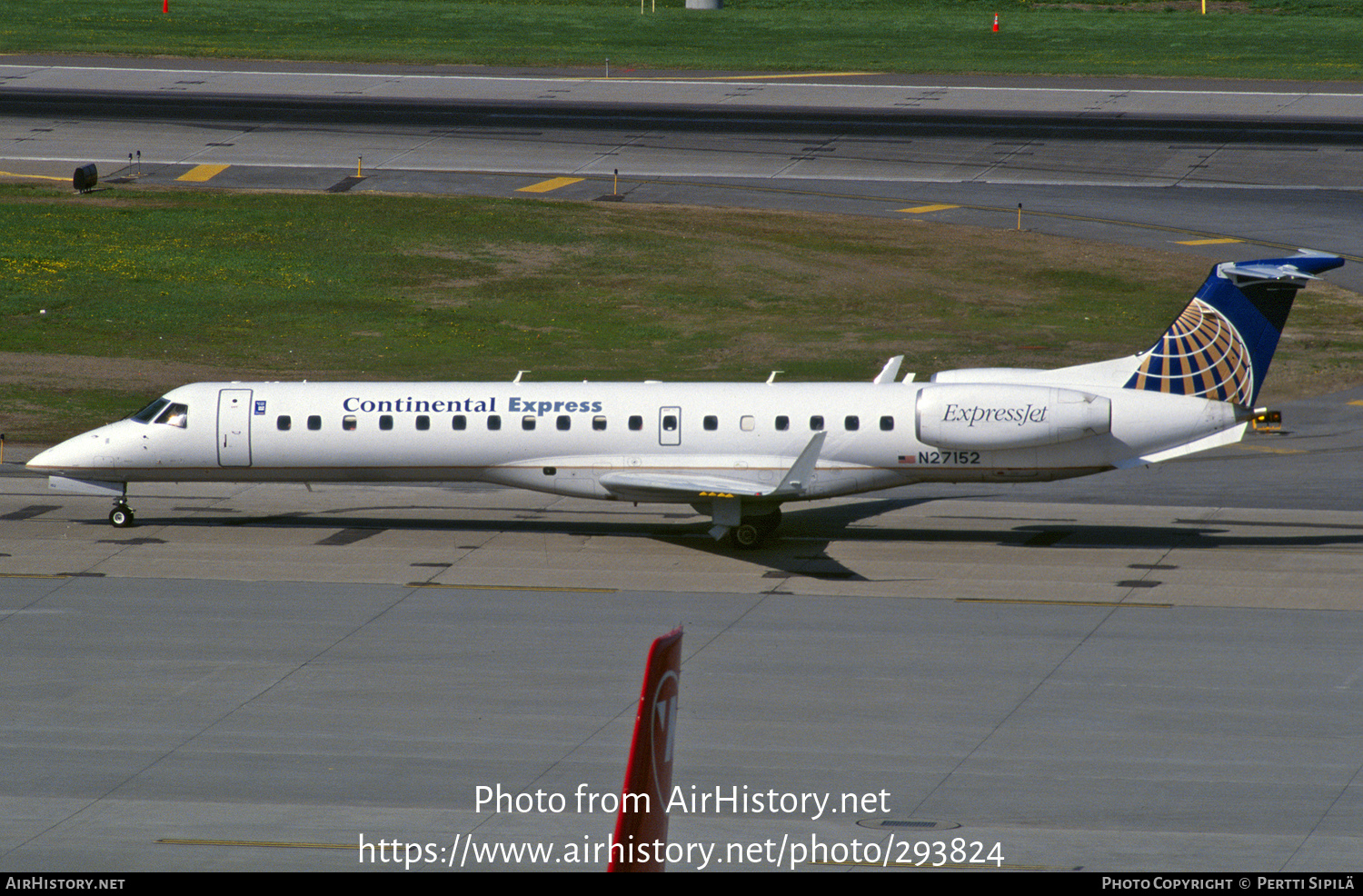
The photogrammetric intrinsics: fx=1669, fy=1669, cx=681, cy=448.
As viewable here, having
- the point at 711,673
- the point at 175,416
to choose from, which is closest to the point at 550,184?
the point at 175,416

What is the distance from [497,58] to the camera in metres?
93.6

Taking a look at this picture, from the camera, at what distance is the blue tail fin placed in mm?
30812

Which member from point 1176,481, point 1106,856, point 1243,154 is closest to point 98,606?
point 1106,856

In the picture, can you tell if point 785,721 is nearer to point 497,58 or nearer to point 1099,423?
point 1099,423

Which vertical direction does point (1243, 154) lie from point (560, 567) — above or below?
above

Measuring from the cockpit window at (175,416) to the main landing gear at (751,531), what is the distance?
35.4 ft

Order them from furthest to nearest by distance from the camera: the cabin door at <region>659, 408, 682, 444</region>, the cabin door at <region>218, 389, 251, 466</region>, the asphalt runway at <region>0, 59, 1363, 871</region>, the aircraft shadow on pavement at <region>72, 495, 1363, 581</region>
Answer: the cabin door at <region>218, 389, 251, 466</region>
the aircraft shadow on pavement at <region>72, 495, 1363, 581</region>
the cabin door at <region>659, 408, 682, 444</region>
the asphalt runway at <region>0, 59, 1363, 871</region>

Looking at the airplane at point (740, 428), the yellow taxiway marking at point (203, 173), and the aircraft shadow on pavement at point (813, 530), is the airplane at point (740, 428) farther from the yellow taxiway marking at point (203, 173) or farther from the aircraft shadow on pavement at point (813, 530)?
the yellow taxiway marking at point (203, 173)

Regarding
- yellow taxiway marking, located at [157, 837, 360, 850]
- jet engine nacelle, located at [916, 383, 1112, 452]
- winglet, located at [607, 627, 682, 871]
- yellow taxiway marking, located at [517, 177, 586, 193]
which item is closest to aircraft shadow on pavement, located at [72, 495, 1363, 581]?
jet engine nacelle, located at [916, 383, 1112, 452]

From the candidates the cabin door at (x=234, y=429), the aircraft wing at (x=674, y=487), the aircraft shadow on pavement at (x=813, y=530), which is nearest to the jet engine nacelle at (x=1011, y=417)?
the aircraft shadow on pavement at (x=813, y=530)

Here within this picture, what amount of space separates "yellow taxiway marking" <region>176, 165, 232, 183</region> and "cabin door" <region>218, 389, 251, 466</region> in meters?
37.9

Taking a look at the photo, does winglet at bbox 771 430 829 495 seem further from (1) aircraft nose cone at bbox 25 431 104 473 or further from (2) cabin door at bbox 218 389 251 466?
(1) aircraft nose cone at bbox 25 431 104 473

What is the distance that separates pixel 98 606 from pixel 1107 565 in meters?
17.7
